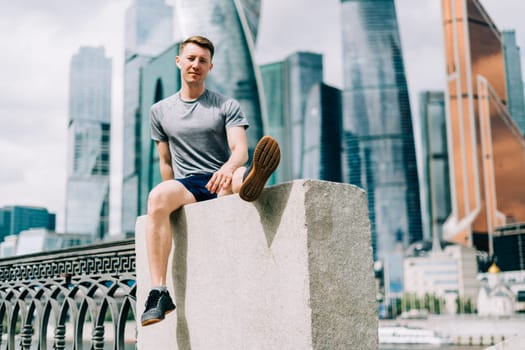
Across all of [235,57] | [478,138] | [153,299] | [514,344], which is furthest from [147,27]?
[153,299]

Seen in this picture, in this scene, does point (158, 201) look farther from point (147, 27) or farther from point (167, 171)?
point (147, 27)

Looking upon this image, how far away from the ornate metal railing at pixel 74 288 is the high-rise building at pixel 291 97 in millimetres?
153864

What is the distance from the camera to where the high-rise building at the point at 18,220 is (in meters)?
179

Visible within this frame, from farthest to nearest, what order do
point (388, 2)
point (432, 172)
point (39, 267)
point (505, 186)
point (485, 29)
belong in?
point (432, 172), point (388, 2), point (485, 29), point (505, 186), point (39, 267)

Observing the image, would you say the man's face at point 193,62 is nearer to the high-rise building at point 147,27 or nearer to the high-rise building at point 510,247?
the high-rise building at point 510,247

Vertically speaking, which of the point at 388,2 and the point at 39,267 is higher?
the point at 388,2

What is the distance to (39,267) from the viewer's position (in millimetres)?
5414

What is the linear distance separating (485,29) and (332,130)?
4738cm

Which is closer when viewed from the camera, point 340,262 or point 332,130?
point 340,262

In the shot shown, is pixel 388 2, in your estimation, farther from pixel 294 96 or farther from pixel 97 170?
pixel 97 170

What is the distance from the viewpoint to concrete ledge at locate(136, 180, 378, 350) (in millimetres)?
2666

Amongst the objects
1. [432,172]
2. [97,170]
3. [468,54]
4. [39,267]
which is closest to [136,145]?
[97,170]

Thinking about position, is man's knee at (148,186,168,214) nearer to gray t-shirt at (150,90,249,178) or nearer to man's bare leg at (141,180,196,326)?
man's bare leg at (141,180,196,326)

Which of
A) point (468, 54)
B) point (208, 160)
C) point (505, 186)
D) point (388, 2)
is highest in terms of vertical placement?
point (388, 2)
